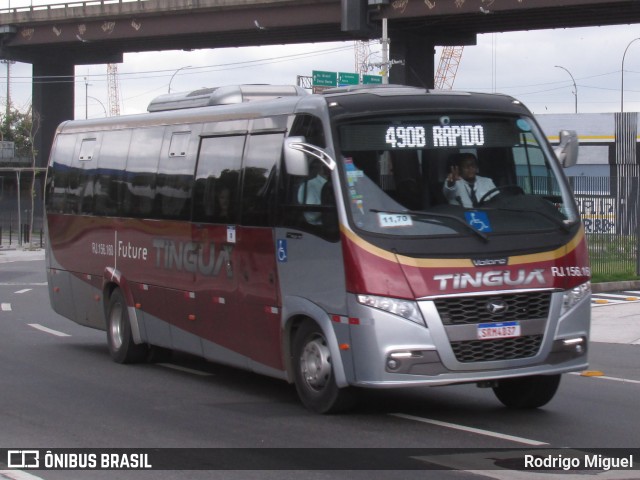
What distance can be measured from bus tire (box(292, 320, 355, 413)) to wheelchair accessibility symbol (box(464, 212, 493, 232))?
5.44 feet

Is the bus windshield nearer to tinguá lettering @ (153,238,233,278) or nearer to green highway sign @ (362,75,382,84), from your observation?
tinguá lettering @ (153,238,233,278)

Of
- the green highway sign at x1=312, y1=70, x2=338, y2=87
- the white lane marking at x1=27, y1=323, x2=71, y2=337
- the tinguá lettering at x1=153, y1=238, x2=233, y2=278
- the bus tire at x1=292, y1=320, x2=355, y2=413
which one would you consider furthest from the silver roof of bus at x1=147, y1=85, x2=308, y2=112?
the green highway sign at x1=312, y1=70, x2=338, y2=87

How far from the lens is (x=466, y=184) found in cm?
984

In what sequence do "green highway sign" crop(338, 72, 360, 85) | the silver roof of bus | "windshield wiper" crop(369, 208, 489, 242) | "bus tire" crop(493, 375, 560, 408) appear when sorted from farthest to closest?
"green highway sign" crop(338, 72, 360, 85), the silver roof of bus, "bus tire" crop(493, 375, 560, 408), "windshield wiper" crop(369, 208, 489, 242)

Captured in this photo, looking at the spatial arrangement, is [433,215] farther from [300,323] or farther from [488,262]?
[300,323]

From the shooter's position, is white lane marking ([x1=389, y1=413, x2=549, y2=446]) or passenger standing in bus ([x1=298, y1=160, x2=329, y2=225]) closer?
white lane marking ([x1=389, y1=413, x2=549, y2=446])

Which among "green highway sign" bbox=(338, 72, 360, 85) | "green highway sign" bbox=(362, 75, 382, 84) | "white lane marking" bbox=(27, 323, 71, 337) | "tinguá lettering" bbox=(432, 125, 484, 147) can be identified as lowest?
"white lane marking" bbox=(27, 323, 71, 337)

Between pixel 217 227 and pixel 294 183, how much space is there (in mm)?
1658

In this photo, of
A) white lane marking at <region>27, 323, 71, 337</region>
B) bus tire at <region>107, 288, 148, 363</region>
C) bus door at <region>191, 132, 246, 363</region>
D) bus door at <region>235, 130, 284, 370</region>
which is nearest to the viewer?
bus door at <region>235, 130, 284, 370</region>

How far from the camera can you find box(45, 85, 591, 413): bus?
9180 millimetres

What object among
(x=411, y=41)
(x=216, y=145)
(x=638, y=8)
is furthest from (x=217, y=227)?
(x=411, y=41)

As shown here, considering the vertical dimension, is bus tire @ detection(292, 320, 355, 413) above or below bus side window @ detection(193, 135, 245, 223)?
below

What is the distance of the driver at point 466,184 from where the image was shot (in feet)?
32.1

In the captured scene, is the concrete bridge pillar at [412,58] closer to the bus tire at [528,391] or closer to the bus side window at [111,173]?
the bus side window at [111,173]
